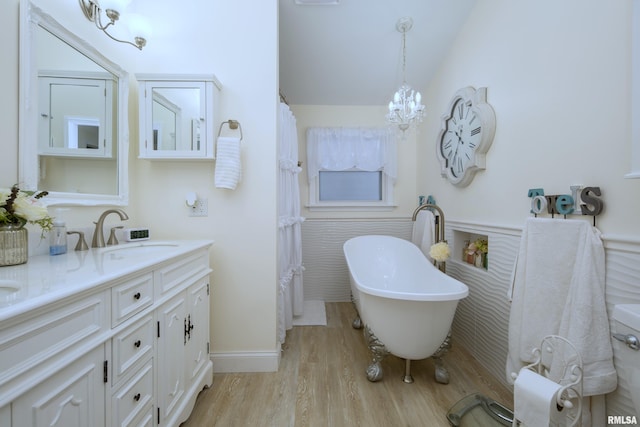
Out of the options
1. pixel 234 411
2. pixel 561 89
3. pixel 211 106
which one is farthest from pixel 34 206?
pixel 561 89

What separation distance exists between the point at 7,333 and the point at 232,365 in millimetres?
1544

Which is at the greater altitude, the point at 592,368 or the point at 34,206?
the point at 34,206

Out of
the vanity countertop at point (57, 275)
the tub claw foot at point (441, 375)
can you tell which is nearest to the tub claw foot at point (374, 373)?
the tub claw foot at point (441, 375)

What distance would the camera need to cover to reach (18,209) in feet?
3.27

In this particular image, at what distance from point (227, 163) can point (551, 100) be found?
186cm

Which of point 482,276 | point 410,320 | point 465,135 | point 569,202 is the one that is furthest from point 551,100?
point 410,320

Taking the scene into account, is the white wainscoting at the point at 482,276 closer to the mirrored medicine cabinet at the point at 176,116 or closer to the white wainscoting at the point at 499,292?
the white wainscoting at the point at 499,292

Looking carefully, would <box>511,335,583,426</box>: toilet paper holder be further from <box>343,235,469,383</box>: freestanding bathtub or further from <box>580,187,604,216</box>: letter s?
<box>580,187,604,216</box>: letter s

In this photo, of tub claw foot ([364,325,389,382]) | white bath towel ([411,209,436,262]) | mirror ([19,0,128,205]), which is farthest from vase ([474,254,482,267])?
mirror ([19,0,128,205])

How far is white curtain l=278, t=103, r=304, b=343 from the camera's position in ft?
7.08

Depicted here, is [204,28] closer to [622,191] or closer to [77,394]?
[77,394]

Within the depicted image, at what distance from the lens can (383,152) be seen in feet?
10.8

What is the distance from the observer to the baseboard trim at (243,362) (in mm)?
1898

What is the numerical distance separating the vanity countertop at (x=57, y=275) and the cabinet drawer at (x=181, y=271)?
0.07m
